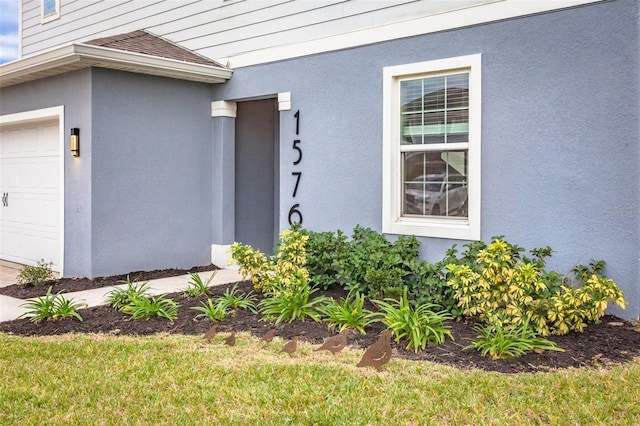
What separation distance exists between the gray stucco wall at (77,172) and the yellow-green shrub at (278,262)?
249 cm

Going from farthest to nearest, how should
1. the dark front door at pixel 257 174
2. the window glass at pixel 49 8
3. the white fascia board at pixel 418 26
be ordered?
the window glass at pixel 49 8
the dark front door at pixel 257 174
the white fascia board at pixel 418 26

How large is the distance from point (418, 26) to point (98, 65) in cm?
423

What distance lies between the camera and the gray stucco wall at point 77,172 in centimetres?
805

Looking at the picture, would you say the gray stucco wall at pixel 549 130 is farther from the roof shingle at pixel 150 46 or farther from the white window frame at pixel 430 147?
the roof shingle at pixel 150 46

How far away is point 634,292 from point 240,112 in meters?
6.32

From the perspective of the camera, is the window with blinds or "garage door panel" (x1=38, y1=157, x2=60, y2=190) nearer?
the window with blinds

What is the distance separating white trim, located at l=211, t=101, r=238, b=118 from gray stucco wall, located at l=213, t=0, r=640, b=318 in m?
2.38

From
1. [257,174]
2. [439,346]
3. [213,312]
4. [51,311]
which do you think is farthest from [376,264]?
[257,174]

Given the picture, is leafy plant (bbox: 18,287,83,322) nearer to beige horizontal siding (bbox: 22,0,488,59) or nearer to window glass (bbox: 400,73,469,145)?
window glass (bbox: 400,73,469,145)

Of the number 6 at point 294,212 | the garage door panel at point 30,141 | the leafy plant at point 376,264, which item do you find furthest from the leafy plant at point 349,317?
the garage door panel at point 30,141

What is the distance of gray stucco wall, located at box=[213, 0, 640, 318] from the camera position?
5.65 meters

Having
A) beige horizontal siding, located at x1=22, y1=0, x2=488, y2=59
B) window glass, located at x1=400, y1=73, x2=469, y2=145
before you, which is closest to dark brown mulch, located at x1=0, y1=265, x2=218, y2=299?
beige horizontal siding, located at x1=22, y1=0, x2=488, y2=59

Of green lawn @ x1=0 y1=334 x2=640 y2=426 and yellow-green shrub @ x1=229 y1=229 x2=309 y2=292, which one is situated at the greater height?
yellow-green shrub @ x1=229 y1=229 x2=309 y2=292

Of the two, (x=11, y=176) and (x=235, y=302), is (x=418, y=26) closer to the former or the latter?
(x=235, y=302)
